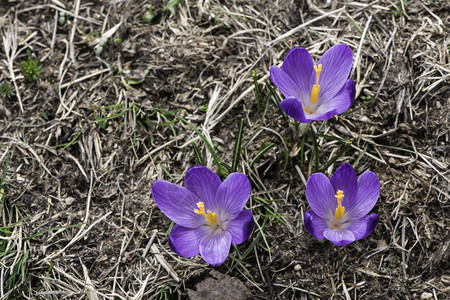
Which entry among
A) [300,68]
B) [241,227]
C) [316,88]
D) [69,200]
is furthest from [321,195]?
[69,200]

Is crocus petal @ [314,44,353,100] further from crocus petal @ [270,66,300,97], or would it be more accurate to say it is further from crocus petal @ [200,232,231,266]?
crocus petal @ [200,232,231,266]

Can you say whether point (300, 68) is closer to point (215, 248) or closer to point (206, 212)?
point (206, 212)

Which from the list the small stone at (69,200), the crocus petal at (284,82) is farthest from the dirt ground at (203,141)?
the crocus petal at (284,82)

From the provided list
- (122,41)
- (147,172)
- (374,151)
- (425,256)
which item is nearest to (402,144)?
(374,151)

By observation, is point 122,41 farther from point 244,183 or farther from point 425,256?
point 425,256

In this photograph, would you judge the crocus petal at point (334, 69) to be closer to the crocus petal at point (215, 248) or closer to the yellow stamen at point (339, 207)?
the yellow stamen at point (339, 207)
